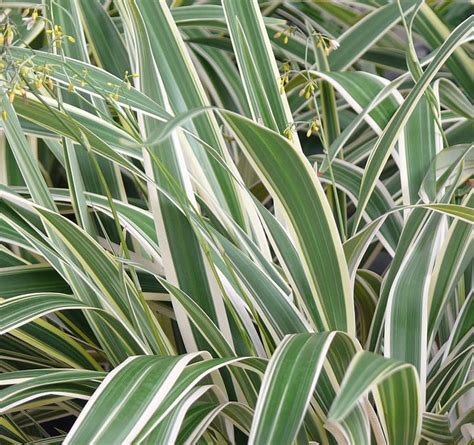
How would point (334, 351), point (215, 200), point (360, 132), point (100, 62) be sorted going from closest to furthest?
point (334, 351)
point (215, 200)
point (100, 62)
point (360, 132)

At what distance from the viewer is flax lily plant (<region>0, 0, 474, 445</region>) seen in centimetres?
49

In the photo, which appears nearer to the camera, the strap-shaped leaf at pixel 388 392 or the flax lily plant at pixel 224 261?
the strap-shaped leaf at pixel 388 392

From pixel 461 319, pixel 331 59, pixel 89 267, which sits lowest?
pixel 461 319

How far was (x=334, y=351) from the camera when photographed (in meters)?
0.55

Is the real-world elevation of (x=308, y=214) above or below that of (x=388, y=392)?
above

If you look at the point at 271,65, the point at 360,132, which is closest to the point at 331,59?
the point at 360,132

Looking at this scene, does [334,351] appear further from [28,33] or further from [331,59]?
[28,33]

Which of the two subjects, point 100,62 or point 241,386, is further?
point 100,62

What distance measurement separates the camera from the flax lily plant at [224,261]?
19.1 inches

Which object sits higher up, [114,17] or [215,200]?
[114,17]

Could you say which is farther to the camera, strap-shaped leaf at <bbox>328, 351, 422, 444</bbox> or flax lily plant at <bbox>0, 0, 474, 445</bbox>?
flax lily plant at <bbox>0, 0, 474, 445</bbox>

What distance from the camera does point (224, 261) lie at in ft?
1.88

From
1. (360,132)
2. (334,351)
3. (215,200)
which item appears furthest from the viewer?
(360,132)

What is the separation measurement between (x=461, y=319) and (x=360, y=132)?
413 millimetres
